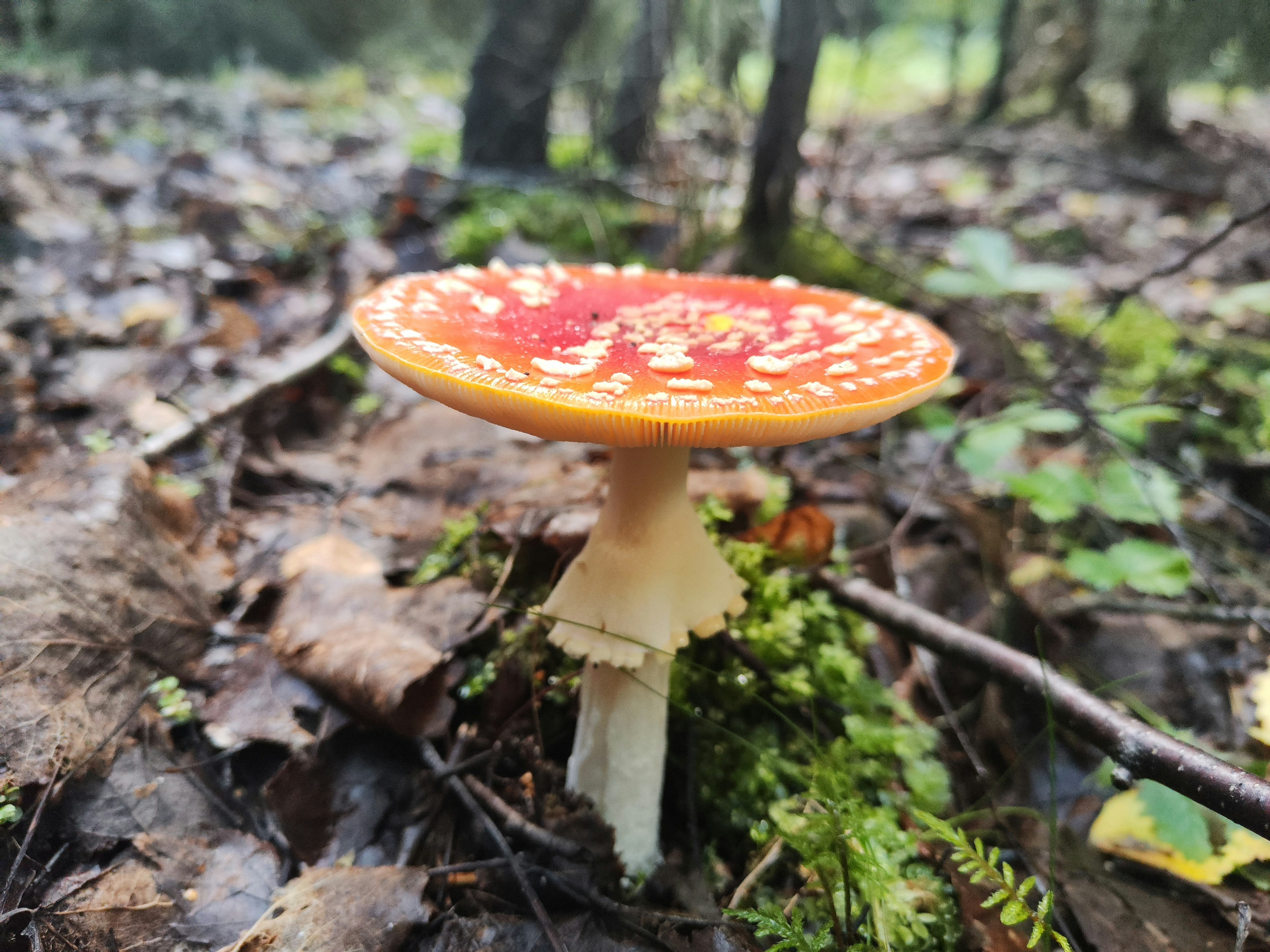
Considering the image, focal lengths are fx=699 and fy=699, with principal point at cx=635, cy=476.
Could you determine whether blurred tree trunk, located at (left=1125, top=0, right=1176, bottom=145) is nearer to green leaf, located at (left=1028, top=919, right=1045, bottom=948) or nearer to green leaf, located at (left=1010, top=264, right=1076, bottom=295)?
green leaf, located at (left=1010, top=264, right=1076, bottom=295)

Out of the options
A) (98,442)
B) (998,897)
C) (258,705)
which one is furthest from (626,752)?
(98,442)

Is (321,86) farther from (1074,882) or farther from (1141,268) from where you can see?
(1074,882)

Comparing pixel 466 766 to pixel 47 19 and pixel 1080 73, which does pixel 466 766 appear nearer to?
pixel 1080 73

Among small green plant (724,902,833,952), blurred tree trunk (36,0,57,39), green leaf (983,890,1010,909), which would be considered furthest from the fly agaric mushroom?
blurred tree trunk (36,0,57,39)

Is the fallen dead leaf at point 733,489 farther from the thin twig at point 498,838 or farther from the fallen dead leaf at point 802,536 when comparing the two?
the thin twig at point 498,838

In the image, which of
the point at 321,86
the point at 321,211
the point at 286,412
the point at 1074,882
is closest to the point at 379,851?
the point at 1074,882

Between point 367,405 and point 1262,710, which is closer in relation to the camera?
point 1262,710
